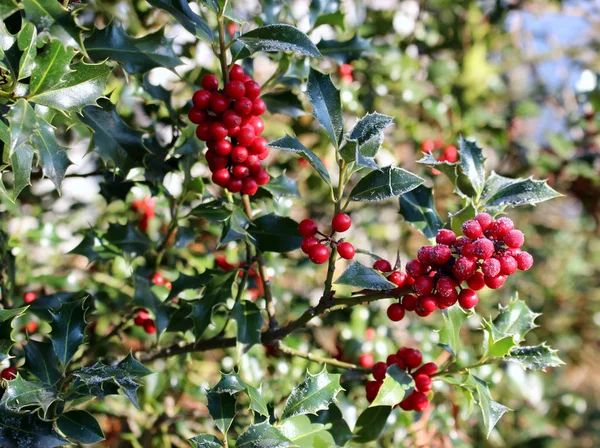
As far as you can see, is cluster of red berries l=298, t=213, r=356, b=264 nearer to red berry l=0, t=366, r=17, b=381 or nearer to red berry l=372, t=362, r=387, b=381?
red berry l=372, t=362, r=387, b=381

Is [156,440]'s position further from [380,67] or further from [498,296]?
[498,296]

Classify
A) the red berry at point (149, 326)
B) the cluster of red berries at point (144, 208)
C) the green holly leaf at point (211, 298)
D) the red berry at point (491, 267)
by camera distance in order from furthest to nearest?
1. the cluster of red berries at point (144, 208)
2. the red berry at point (149, 326)
3. the green holly leaf at point (211, 298)
4. the red berry at point (491, 267)

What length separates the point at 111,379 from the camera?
43.6 inches

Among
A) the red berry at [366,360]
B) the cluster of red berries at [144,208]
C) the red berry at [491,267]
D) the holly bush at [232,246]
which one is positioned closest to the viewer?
the red berry at [491,267]

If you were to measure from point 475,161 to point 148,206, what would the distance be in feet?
4.35

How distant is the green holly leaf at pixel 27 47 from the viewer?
1.04m

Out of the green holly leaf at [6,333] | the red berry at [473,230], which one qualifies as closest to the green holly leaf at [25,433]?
the green holly leaf at [6,333]

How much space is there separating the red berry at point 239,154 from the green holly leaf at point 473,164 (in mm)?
480

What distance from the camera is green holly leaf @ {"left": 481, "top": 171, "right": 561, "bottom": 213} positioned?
122 cm

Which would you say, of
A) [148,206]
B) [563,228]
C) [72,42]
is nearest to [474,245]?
[72,42]

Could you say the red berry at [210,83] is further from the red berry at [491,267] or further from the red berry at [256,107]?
the red berry at [491,267]

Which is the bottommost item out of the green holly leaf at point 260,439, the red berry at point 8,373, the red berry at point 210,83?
the red berry at point 8,373

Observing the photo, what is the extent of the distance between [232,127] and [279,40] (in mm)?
208

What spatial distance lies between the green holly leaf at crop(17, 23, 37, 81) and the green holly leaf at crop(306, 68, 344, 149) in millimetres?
514
